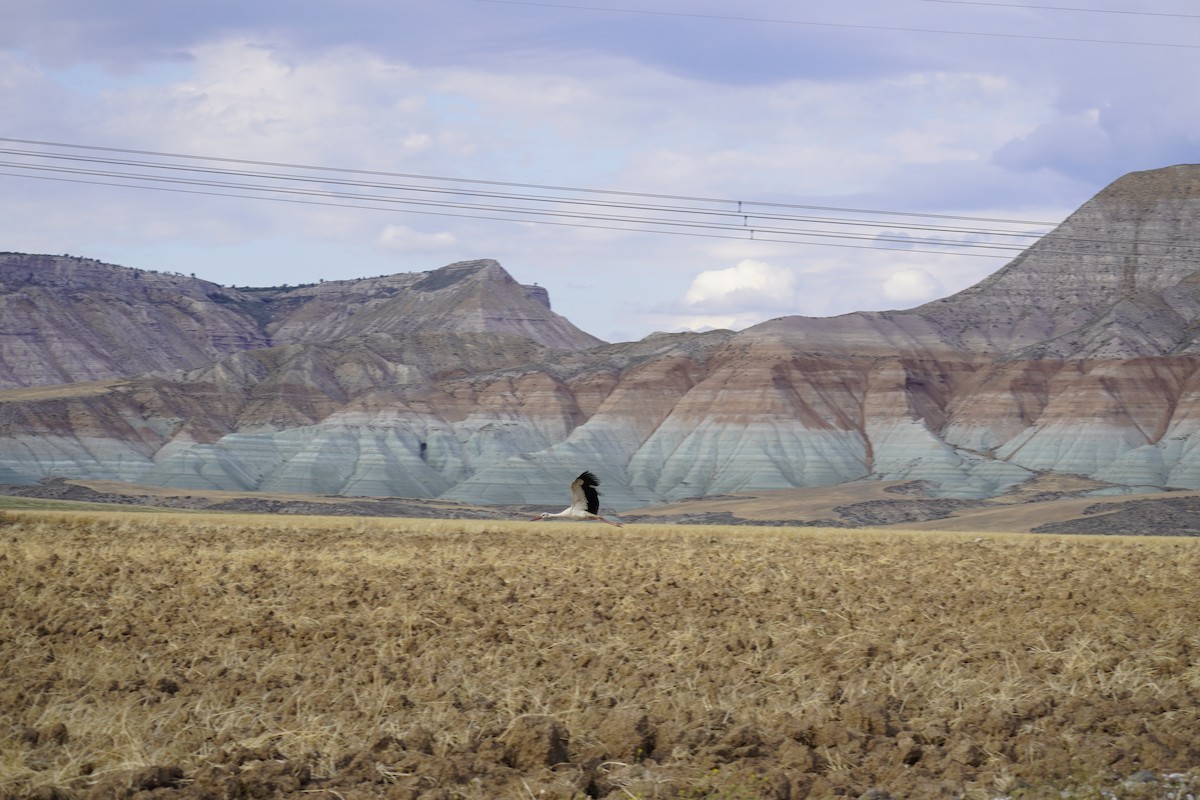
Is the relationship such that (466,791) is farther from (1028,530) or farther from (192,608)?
(1028,530)

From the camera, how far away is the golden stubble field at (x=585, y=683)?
361 inches

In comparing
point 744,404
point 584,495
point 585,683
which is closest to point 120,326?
point 744,404

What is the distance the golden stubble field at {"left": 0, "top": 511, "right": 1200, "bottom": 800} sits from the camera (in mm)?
9164

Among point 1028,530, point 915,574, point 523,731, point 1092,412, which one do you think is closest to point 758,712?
point 523,731

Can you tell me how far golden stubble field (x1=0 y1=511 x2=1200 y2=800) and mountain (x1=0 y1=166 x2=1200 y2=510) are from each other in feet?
286

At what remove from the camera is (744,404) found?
403 feet

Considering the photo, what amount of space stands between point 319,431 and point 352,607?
367 ft

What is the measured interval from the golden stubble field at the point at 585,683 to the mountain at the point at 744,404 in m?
87.2

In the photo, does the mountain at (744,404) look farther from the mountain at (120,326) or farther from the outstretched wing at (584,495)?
the outstretched wing at (584,495)

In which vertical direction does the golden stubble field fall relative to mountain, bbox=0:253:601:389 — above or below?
below

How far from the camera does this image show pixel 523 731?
32.0 feet

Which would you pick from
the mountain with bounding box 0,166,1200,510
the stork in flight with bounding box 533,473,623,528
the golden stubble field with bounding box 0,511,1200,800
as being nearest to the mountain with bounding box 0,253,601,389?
the mountain with bounding box 0,166,1200,510

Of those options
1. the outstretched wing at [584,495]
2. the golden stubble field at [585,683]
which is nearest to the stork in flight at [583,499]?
the outstretched wing at [584,495]

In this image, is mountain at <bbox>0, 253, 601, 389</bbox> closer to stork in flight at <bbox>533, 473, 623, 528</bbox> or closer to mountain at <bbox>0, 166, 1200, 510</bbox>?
mountain at <bbox>0, 166, 1200, 510</bbox>
